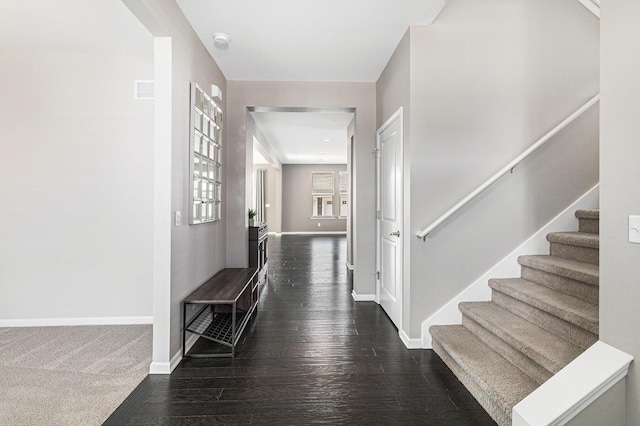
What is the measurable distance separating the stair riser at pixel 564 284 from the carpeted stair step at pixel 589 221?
0.58m

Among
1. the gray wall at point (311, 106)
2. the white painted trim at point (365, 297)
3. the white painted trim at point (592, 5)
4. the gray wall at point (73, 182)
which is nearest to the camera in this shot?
the white painted trim at point (592, 5)

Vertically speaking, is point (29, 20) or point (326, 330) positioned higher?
point (29, 20)

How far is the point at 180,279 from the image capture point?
7.93 feet

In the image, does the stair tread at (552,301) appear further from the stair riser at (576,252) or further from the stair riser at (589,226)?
the stair riser at (589,226)

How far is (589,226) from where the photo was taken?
2.54m

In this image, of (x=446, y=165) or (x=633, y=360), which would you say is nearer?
(x=633, y=360)

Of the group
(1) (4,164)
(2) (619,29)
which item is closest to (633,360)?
(2) (619,29)

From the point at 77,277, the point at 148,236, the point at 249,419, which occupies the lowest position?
the point at 249,419

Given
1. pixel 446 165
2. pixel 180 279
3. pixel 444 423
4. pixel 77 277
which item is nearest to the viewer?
pixel 444 423

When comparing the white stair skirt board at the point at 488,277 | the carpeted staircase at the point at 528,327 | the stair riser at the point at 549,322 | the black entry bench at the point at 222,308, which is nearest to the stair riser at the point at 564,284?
the carpeted staircase at the point at 528,327

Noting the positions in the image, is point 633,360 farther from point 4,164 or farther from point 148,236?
point 4,164

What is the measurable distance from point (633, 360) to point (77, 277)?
4.04m

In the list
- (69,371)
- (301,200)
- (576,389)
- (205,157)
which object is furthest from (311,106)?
(301,200)

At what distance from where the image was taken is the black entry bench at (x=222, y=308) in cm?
245
